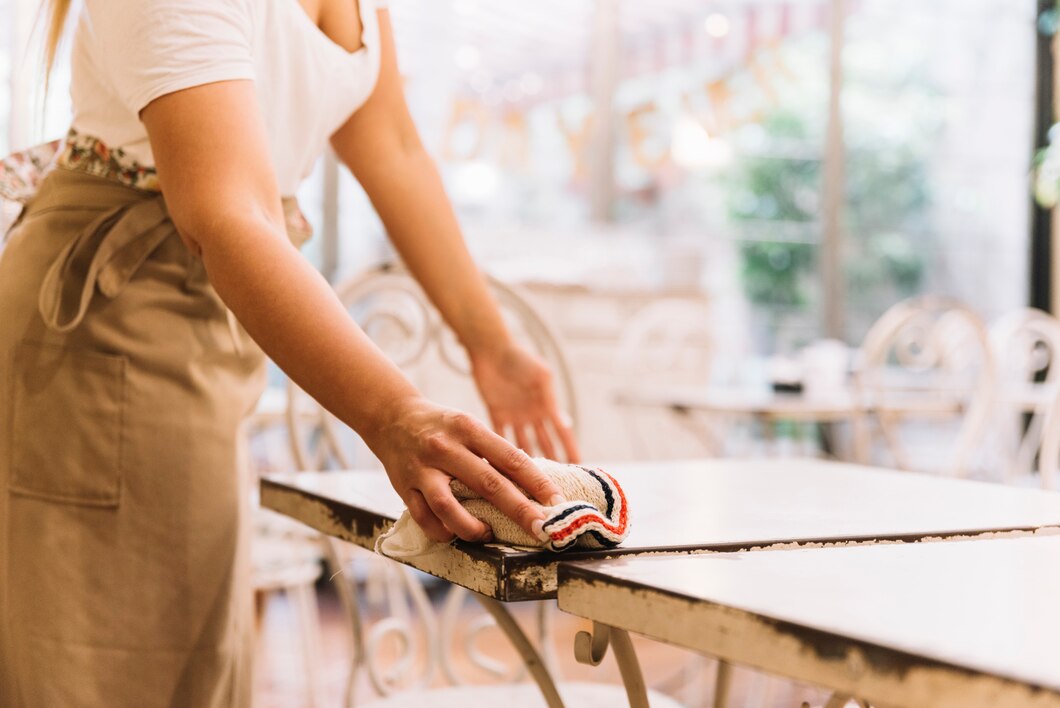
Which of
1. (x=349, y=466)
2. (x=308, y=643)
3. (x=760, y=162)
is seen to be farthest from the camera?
(x=760, y=162)

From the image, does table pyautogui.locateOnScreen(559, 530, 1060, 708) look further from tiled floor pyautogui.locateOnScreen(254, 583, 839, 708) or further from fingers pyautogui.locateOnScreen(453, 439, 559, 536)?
tiled floor pyautogui.locateOnScreen(254, 583, 839, 708)

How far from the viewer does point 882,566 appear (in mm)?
569

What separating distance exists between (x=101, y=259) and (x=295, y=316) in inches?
13.0

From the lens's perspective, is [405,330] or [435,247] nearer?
[435,247]

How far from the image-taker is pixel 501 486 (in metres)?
0.58

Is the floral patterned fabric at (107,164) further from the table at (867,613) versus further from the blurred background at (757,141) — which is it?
the blurred background at (757,141)

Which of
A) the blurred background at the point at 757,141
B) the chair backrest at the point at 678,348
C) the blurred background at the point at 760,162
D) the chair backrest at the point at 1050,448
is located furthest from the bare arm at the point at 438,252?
the blurred background at the point at 757,141

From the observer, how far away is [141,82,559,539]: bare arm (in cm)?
59

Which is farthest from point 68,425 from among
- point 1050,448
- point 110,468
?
point 1050,448

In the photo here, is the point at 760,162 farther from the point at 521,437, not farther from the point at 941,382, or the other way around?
the point at 521,437

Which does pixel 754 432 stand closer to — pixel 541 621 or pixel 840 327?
pixel 840 327

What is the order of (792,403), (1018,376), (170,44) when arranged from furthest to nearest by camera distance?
(1018,376), (792,403), (170,44)

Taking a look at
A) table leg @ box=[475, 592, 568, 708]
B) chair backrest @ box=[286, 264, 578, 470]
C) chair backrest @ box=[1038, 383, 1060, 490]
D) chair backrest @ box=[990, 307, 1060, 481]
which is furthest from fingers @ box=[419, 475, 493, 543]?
chair backrest @ box=[990, 307, 1060, 481]

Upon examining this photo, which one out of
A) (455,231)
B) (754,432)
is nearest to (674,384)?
(754,432)
